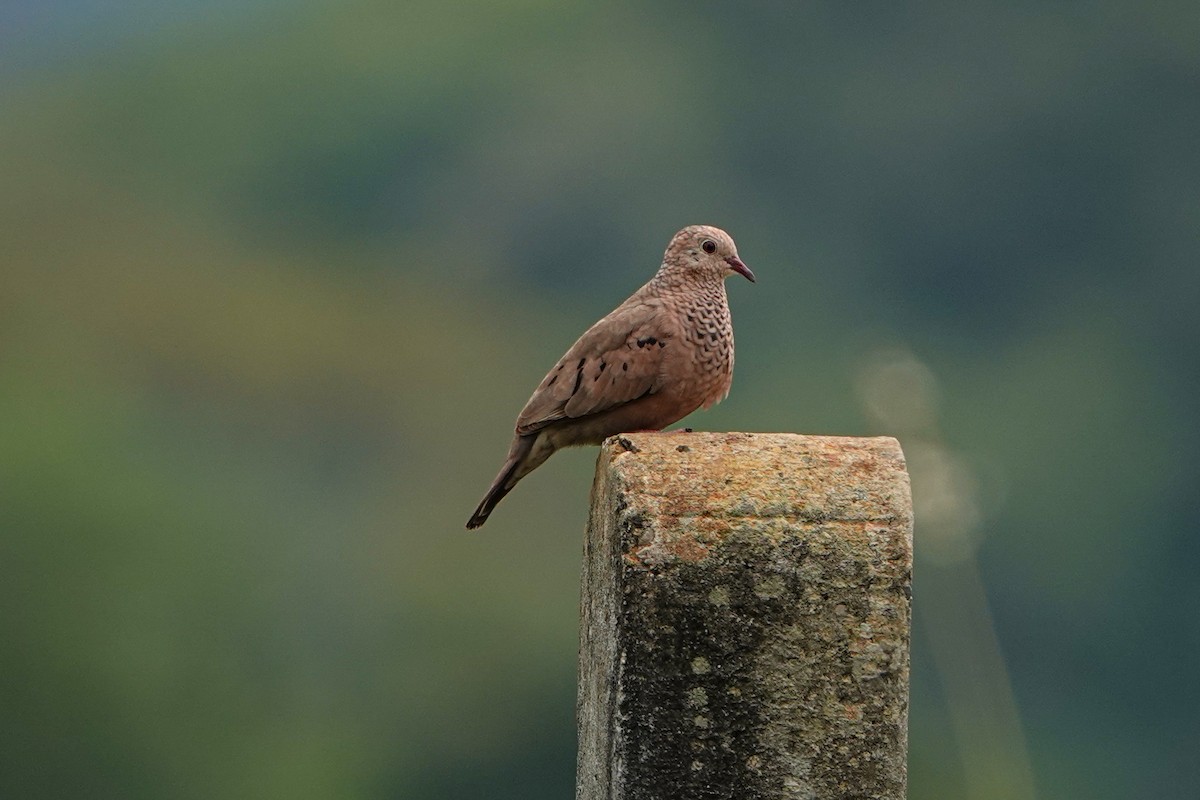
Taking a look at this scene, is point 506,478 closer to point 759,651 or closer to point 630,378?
point 630,378

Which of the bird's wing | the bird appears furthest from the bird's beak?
the bird's wing

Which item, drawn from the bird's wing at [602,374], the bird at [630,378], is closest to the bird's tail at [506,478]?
the bird at [630,378]

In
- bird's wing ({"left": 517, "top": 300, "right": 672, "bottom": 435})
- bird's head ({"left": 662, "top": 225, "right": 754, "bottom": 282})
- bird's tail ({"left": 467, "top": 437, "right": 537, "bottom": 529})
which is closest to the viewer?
bird's wing ({"left": 517, "top": 300, "right": 672, "bottom": 435})

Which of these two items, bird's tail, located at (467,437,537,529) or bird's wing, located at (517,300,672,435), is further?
bird's tail, located at (467,437,537,529)

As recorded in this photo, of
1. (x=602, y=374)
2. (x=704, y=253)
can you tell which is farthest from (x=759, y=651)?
(x=704, y=253)

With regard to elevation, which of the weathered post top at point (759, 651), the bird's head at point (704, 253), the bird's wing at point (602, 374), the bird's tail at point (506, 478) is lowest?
the weathered post top at point (759, 651)

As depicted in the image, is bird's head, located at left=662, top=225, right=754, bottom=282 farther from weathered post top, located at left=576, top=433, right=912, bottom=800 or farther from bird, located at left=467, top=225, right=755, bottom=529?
weathered post top, located at left=576, top=433, right=912, bottom=800

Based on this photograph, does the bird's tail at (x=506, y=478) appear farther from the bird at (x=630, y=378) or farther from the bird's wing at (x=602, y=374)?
the bird's wing at (x=602, y=374)

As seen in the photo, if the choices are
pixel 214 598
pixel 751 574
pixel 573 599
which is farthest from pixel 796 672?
pixel 214 598
